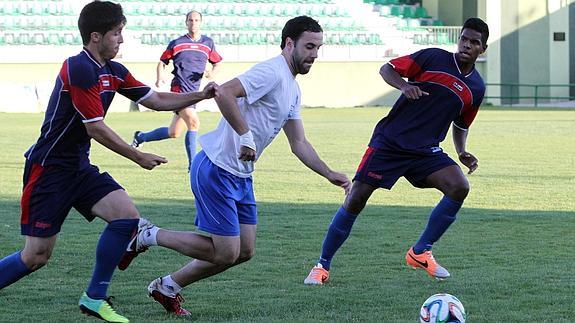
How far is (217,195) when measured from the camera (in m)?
6.09

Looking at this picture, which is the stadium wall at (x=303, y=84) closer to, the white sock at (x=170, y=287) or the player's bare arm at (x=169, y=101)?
the player's bare arm at (x=169, y=101)

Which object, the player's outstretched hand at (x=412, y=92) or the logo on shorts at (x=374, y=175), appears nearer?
the player's outstretched hand at (x=412, y=92)

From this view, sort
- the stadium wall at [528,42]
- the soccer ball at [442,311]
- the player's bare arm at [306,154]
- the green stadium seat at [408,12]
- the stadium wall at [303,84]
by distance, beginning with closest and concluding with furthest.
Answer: the soccer ball at [442,311], the player's bare arm at [306,154], the stadium wall at [303,84], the stadium wall at [528,42], the green stadium seat at [408,12]

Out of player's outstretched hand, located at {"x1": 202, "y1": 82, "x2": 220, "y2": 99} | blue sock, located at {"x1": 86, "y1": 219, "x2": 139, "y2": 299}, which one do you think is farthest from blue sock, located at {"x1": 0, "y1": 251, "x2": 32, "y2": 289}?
player's outstretched hand, located at {"x1": 202, "y1": 82, "x2": 220, "y2": 99}

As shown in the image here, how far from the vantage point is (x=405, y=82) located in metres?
7.41

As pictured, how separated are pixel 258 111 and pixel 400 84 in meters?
1.50

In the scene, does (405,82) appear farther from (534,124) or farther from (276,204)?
(534,124)

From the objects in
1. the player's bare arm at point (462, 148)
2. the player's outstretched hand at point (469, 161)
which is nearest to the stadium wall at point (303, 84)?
the player's bare arm at point (462, 148)

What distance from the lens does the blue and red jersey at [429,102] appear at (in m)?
7.47

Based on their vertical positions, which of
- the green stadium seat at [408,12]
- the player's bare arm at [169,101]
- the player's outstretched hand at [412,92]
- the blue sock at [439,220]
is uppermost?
the player's bare arm at [169,101]

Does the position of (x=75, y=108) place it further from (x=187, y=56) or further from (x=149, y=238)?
(x=187, y=56)

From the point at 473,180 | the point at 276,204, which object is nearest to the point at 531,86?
A: the point at 473,180

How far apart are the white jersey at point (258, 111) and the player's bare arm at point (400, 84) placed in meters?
1.20

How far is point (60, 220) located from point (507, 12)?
38503 millimetres
